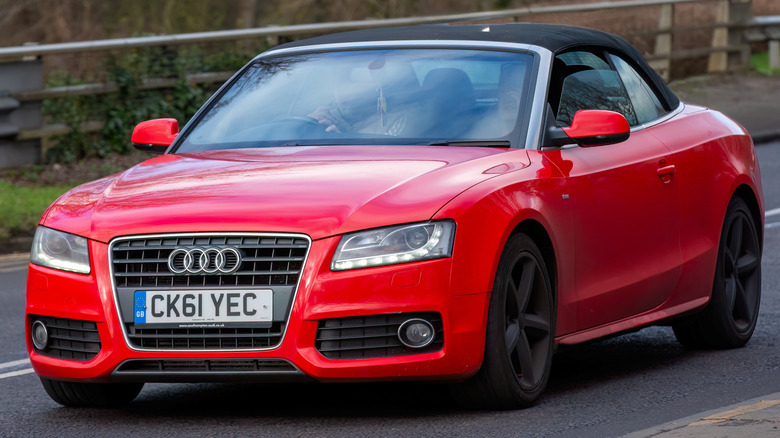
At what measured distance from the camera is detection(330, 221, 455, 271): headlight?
5375 mm

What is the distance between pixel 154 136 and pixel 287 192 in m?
1.65

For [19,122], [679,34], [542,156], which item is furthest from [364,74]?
[679,34]

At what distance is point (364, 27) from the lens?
21.5 metres

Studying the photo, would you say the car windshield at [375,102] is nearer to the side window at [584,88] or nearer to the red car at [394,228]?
the red car at [394,228]

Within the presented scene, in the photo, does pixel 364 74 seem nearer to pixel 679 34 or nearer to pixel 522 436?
pixel 522 436

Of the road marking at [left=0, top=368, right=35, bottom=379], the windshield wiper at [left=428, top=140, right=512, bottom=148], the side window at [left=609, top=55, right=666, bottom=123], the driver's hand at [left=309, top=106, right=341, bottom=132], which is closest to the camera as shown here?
the windshield wiper at [left=428, top=140, right=512, bottom=148]

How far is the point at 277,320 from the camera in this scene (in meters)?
5.41

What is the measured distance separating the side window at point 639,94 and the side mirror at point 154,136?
2.18 meters

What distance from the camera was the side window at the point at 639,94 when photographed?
24.6 feet

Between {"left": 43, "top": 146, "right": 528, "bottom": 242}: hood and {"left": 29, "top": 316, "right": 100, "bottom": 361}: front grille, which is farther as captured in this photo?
{"left": 29, "top": 316, "right": 100, "bottom": 361}: front grille

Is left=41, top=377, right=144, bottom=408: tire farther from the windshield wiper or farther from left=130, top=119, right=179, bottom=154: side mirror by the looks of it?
the windshield wiper

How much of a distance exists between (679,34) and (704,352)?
791 inches

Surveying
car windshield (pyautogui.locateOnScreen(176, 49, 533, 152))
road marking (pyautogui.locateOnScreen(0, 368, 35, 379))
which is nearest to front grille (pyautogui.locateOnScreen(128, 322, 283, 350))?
car windshield (pyautogui.locateOnScreen(176, 49, 533, 152))

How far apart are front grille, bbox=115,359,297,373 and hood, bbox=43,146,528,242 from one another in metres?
0.47
